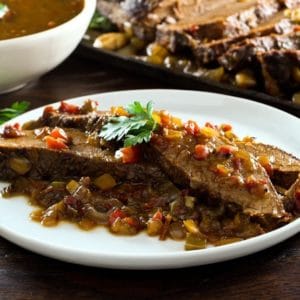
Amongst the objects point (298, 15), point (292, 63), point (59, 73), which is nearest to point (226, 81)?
point (292, 63)

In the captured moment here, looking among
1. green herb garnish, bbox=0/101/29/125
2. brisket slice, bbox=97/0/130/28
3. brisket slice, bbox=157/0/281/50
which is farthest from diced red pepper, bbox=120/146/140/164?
brisket slice, bbox=97/0/130/28

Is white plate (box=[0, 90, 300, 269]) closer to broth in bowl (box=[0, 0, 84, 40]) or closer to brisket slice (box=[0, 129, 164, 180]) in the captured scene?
brisket slice (box=[0, 129, 164, 180])

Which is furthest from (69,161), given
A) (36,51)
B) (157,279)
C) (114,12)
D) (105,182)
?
(114,12)

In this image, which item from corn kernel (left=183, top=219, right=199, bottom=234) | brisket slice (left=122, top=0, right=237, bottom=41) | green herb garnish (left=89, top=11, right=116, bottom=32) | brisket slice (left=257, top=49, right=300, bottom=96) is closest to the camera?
corn kernel (left=183, top=219, right=199, bottom=234)

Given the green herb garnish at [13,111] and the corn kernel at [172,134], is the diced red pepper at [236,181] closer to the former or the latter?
the corn kernel at [172,134]

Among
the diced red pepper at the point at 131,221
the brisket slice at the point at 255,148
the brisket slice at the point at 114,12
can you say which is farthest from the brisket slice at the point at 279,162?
the brisket slice at the point at 114,12

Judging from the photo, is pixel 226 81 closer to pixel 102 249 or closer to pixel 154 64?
pixel 154 64

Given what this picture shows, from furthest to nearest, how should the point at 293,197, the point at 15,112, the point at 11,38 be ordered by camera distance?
the point at 11,38 → the point at 15,112 → the point at 293,197
